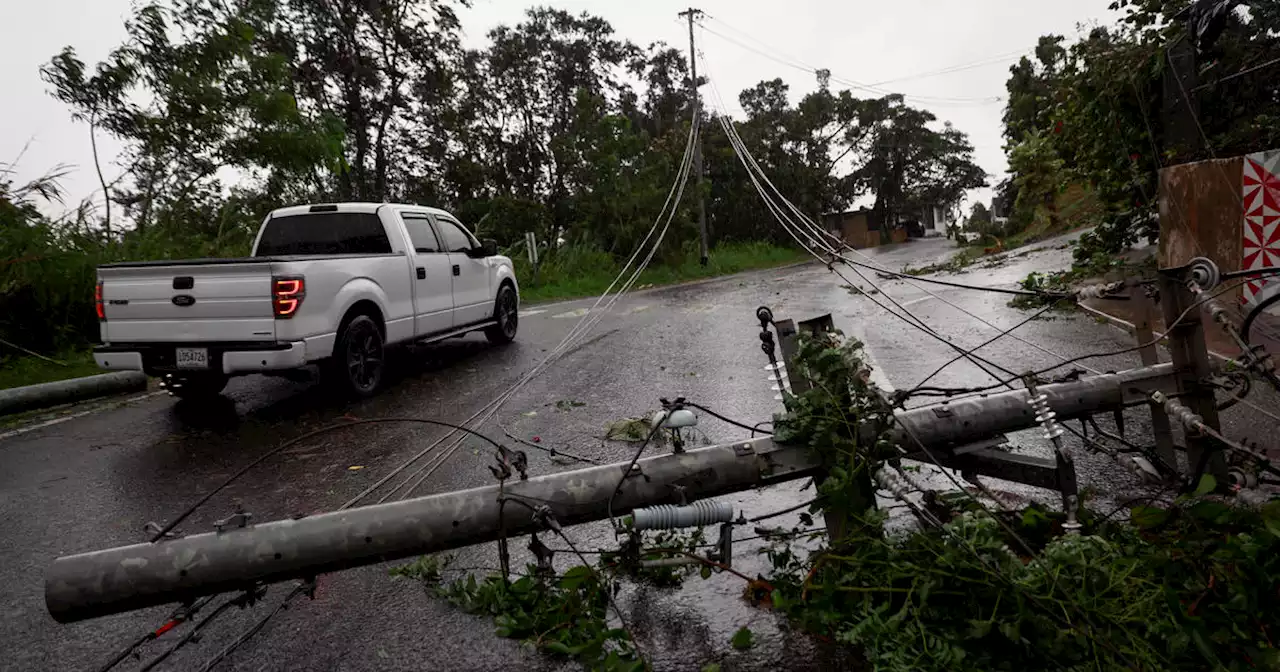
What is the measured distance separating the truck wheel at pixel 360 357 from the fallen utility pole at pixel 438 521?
5481mm

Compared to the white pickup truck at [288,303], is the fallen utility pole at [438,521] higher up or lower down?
lower down

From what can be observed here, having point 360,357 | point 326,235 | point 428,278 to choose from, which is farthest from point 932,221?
point 360,357

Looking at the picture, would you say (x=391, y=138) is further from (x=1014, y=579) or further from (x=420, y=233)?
(x=1014, y=579)

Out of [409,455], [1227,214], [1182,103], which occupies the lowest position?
[409,455]

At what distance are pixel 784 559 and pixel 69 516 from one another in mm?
4260

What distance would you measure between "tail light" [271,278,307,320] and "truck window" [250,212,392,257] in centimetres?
183

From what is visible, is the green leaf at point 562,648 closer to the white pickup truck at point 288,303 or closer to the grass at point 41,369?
Answer: the white pickup truck at point 288,303

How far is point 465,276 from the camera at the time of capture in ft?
34.8

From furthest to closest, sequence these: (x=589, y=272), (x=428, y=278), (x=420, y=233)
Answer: (x=589, y=272) → (x=420, y=233) → (x=428, y=278)

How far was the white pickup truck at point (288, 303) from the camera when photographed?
23.9 feet

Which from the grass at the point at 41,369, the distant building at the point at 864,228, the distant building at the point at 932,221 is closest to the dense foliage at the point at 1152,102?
the grass at the point at 41,369

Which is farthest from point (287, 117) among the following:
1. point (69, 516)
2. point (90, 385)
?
point (69, 516)

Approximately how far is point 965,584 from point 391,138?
2836cm

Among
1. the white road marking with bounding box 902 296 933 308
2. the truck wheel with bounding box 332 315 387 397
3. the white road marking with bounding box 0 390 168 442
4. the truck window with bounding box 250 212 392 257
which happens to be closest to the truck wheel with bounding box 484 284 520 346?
the truck window with bounding box 250 212 392 257
